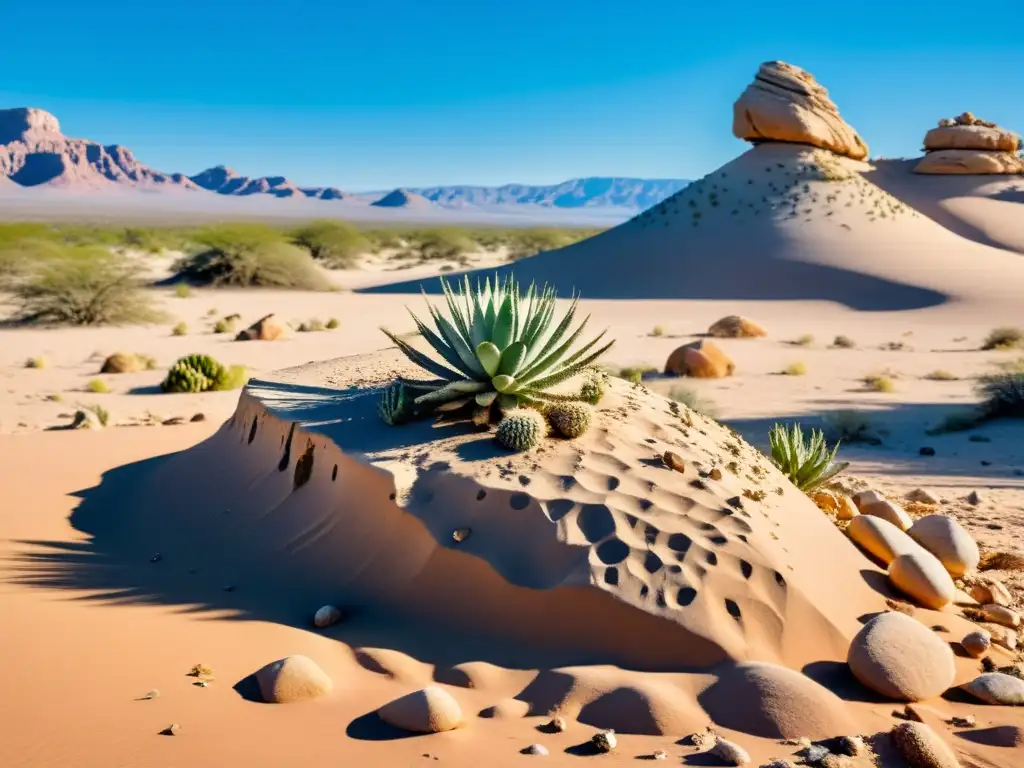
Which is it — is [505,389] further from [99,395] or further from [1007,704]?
[99,395]

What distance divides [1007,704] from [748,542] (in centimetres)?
127

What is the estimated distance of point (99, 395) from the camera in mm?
12492

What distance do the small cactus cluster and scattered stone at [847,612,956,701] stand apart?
10678 mm

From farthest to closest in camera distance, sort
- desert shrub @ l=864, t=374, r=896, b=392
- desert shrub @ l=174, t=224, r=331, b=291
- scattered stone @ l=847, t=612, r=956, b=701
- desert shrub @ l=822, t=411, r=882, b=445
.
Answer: desert shrub @ l=174, t=224, r=331, b=291 → desert shrub @ l=864, t=374, r=896, b=392 → desert shrub @ l=822, t=411, r=882, b=445 → scattered stone @ l=847, t=612, r=956, b=701

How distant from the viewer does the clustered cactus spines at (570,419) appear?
5125mm

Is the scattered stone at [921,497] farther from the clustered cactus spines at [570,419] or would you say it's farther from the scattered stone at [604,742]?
the scattered stone at [604,742]

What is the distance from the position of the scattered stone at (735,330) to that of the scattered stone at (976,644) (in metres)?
15.4

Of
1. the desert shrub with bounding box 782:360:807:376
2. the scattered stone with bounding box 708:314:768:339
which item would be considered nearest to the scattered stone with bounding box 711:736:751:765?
the desert shrub with bounding box 782:360:807:376

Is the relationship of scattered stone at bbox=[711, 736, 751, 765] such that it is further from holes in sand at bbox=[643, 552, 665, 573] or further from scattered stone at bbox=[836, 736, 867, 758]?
holes in sand at bbox=[643, 552, 665, 573]

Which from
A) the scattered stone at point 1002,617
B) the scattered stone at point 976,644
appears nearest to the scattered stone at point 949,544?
the scattered stone at point 1002,617

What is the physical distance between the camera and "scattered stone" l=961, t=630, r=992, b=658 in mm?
4352

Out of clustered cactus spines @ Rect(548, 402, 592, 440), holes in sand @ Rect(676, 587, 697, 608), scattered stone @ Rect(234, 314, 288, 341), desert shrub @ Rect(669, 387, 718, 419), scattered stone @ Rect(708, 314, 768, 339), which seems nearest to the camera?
holes in sand @ Rect(676, 587, 697, 608)

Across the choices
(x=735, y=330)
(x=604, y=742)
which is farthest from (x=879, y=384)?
(x=604, y=742)

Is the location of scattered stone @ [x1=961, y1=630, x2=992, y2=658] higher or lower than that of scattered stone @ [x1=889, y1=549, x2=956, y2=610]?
lower
